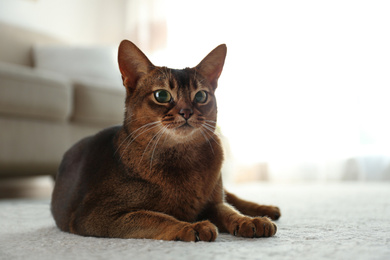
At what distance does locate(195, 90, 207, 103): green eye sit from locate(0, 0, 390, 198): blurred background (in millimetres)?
1460

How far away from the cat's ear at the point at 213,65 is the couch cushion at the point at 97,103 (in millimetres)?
1337

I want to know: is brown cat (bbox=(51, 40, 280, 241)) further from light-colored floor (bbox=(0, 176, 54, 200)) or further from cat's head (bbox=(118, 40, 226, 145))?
light-colored floor (bbox=(0, 176, 54, 200))

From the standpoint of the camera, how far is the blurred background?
2928 millimetres

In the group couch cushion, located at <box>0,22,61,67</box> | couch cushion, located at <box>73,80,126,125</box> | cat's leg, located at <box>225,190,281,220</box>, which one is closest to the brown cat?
cat's leg, located at <box>225,190,281,220</box>

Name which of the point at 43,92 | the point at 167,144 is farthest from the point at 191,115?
the point at 43,92

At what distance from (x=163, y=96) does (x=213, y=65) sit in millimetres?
207

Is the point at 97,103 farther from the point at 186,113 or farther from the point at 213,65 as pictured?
the point at 186,113

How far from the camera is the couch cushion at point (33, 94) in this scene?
76.4 inches

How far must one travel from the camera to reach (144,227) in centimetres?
88

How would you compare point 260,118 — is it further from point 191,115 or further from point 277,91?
point 191,115

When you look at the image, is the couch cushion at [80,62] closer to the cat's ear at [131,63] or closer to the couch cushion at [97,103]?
the couch cushion at [97,103]

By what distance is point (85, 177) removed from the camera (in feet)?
3.47

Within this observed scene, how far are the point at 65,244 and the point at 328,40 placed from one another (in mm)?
2760

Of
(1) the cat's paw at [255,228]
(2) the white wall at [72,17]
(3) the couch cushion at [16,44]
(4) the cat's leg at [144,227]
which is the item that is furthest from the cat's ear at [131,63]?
(2) the white wall at [72,17]
